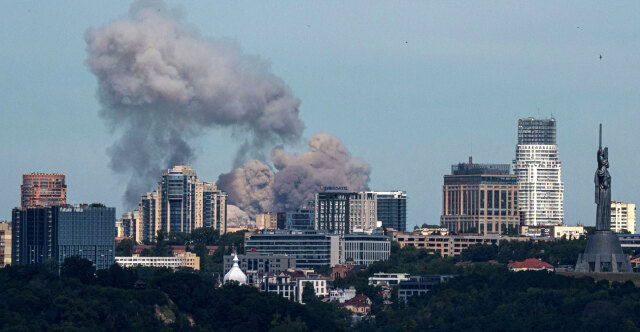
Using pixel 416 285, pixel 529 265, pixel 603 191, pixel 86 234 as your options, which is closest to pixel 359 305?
pixel 416 285

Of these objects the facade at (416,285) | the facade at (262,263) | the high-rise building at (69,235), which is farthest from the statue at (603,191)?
the high-rise building at (69,235)

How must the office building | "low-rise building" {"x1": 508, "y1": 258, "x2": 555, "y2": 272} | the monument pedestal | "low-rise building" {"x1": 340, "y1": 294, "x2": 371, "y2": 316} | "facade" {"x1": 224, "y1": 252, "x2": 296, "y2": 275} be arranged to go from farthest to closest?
"facade" {"x1": 224, "y1": 252, "x2": 296, "y2": 275} < the office building < "low-rise building" {"x1": 508, "y1": 258, "x2": 555, "y2": 272} < "low-rise building" {"x1": 340, "y1": 294, "x2": 371, "y2": 316} < the monument pedestal

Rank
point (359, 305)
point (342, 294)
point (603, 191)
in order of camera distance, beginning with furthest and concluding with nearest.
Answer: point (342, 294) < point (359, 305) < point (603, 191)

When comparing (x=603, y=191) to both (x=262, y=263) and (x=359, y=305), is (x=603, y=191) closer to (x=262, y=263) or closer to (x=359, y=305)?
(x=359, y=305)

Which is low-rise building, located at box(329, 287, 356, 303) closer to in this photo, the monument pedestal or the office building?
the office building

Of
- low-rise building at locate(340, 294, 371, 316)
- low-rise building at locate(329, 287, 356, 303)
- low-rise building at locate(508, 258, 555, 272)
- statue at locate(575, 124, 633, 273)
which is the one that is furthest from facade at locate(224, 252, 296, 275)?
statue at locate(575, 124, 633, 273)

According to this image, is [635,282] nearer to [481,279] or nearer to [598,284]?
[598,284]

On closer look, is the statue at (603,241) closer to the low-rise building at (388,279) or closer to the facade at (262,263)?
the low-rise building at (388,279)
